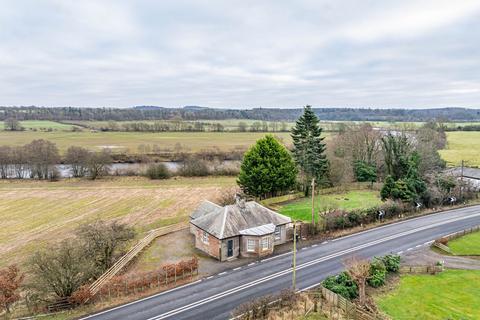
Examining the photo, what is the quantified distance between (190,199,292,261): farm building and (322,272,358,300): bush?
27.0 feet

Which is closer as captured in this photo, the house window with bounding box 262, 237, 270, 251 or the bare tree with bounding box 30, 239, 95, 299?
the bare tree with bounding box 30, 239, 95, 299

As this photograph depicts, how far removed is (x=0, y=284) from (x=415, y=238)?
113 ft

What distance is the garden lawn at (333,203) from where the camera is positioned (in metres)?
41.2

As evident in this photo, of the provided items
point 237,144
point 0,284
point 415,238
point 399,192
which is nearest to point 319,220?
point 415,238

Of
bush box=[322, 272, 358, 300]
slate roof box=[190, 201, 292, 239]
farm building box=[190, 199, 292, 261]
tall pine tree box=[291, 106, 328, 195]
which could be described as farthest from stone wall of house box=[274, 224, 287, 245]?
tall pine tree box=[291, 106, 328, 195]

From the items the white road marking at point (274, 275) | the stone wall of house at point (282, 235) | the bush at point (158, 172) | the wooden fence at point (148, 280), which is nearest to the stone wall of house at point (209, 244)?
the wooden fence at point (148, 280)

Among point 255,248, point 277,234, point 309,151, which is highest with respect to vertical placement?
point 309,151

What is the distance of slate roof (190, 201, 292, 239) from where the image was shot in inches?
1203

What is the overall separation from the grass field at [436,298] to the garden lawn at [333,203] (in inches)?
569

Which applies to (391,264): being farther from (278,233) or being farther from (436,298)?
(278,233)

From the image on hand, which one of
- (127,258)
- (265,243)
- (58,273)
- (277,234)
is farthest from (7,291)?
(277,234)

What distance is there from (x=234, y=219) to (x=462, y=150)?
261ft

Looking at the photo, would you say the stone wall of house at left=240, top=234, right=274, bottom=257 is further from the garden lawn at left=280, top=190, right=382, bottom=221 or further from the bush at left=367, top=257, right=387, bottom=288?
the garden lawn at left=280, top=190, right=382, bottom=221

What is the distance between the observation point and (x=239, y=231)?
101 ft
